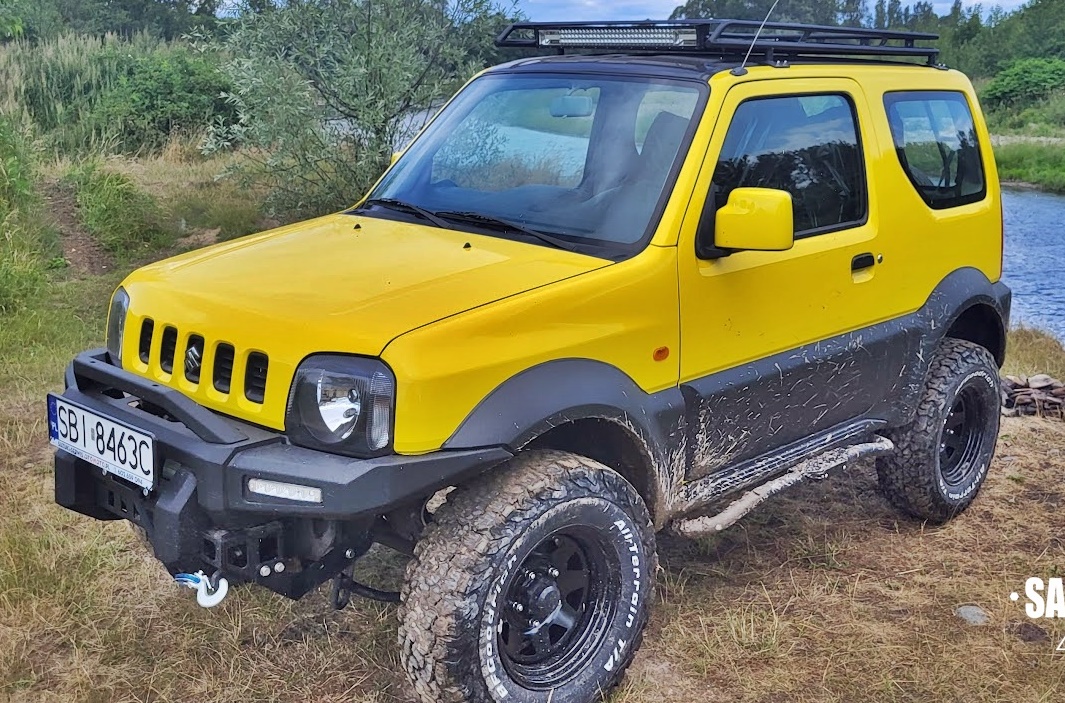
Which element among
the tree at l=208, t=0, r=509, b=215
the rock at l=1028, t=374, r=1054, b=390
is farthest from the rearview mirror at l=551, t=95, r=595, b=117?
the tree at l=208, t=0, r=509, b=215

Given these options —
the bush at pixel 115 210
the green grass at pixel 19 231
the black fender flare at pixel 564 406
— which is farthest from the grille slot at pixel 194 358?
the bush at pixel 115 210

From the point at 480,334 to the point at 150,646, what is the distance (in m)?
1.76

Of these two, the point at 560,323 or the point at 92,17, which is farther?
the point at 92,17

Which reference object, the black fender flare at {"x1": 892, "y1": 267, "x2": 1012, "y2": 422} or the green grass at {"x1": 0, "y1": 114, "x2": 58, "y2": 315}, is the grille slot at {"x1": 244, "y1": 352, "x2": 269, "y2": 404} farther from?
the green grass at {"x1": 0, "y1": 114, "x2": 58, "y2": 315}

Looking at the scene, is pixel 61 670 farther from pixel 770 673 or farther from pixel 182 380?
pixel 770 673

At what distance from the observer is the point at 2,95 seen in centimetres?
1338

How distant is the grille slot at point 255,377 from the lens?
2.94 metres

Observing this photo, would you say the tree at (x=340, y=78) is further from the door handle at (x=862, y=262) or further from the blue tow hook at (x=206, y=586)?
the blue tow hook at (x=206, y=586)

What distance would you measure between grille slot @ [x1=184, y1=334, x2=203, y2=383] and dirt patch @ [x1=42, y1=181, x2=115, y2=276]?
22.4 ft

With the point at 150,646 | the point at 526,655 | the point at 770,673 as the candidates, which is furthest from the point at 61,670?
the point at 770,673

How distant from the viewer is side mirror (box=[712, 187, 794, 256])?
3318 mm

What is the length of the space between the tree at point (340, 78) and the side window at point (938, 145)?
607 cm

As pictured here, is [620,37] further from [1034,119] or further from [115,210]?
[1034,119]

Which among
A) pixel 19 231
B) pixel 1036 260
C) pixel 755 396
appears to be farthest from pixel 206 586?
pixel 1036 260
